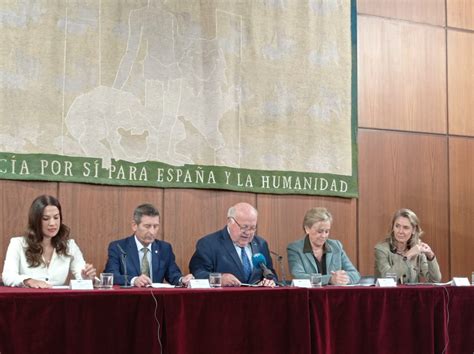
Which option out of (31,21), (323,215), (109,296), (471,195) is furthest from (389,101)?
(109,296)

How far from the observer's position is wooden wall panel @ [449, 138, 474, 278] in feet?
21.6

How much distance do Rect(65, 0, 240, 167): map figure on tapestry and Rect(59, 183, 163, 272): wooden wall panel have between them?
0.76 ft

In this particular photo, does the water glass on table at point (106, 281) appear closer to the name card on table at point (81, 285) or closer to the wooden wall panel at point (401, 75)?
the name card on table at point (81, 285)

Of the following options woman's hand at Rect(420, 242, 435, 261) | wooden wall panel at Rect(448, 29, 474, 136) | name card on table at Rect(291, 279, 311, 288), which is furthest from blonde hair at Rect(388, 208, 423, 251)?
wooden wall panel at Rect(448, 29, 474, 136)

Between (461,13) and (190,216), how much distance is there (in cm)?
318

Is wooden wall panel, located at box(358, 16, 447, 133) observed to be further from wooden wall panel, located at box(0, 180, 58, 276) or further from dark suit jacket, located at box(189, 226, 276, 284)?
wooden wall panel, located at box(0, 180, 58, 276)

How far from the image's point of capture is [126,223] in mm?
5309

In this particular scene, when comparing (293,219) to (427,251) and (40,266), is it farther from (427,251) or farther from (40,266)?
(40,266)

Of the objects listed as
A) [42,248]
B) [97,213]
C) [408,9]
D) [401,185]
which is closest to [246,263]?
[97,213]

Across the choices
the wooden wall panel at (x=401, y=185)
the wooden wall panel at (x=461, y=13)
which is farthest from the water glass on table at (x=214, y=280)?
the wooden wall panel at (x=461, y=13)

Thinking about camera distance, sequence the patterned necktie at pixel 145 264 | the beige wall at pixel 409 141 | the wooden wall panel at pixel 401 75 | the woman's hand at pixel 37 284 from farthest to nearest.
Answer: the wooden wall panel at pixel 401 75 < the beige wall at pixel 409 141 < the patterned necktie at pixel 145 264 < the woman's hand at pixel 37 284

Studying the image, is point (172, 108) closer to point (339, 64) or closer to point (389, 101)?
point (339, 64)

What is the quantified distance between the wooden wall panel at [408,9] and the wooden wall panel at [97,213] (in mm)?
2548

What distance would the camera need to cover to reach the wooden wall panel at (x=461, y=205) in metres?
6.60
